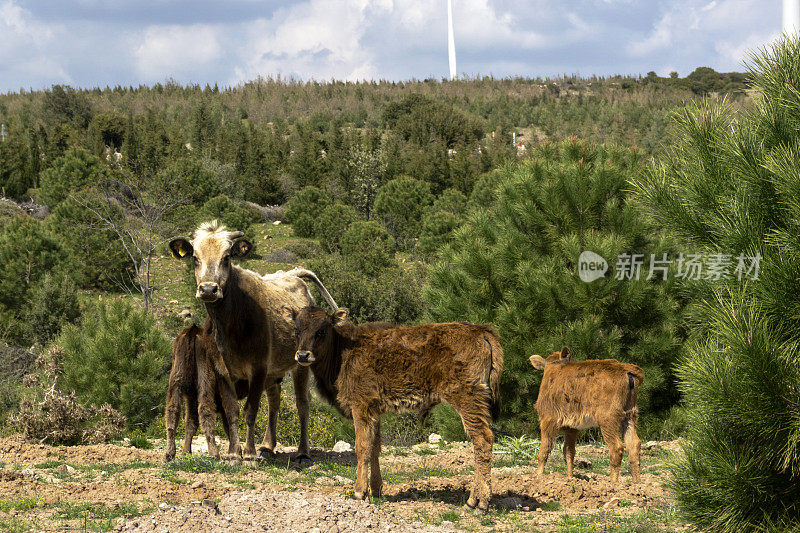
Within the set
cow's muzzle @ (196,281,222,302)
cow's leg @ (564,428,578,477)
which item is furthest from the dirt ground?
cow's muzzle @ (196,281,222,302)

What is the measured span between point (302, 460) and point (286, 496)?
329 centimetres

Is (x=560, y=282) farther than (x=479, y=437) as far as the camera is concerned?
Yes

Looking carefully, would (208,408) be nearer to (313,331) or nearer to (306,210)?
(313,331)

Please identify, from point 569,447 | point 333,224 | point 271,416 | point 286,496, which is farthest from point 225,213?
point 286,496

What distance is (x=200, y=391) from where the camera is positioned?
378 inches

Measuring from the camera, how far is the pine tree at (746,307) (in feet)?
16.7

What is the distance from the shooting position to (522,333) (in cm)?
1432

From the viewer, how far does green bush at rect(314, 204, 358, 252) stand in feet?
165

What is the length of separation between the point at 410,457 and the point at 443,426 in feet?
15.8

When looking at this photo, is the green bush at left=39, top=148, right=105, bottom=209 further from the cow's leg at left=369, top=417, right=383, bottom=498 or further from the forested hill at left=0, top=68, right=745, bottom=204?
the cow's leg at left=369, top=417, right=383, bottom=498

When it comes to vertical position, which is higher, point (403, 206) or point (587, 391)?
point (403, 206)

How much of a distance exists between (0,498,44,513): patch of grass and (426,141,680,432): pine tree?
9.29 m

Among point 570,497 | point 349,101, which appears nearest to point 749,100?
point 570,497

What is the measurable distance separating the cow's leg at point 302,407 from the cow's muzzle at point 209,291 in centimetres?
195
